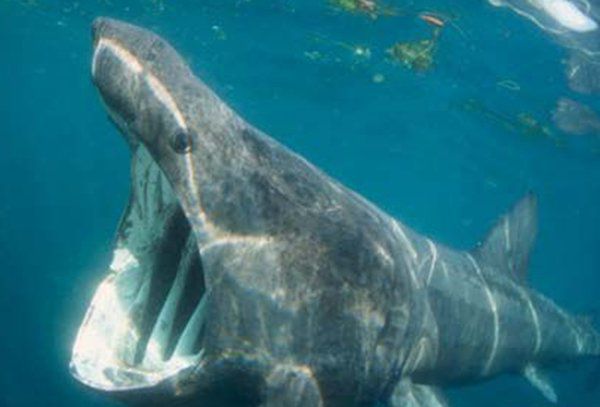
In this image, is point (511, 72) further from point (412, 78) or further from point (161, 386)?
point (161, 386)

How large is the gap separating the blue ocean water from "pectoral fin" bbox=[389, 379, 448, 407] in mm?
5502

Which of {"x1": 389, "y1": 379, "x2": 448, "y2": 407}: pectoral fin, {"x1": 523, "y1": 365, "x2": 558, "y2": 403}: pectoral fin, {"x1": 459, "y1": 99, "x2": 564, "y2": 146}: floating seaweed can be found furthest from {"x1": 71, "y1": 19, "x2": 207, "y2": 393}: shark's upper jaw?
{"x1": 459, "y1": 99, "x2": 564, "y2": 146}: floating seaweed

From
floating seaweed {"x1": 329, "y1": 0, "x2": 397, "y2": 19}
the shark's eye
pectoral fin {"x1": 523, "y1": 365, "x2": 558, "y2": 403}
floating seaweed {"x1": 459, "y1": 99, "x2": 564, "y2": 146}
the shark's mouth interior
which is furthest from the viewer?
floating seaweed {"x1": 459, "y1": 99, "x2": 564, "y2": 146}

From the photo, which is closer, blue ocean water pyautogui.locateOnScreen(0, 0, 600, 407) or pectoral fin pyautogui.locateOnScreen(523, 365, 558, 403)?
pectoral fin pyautogui.locateOnScreen(523, 365, 558, 403)

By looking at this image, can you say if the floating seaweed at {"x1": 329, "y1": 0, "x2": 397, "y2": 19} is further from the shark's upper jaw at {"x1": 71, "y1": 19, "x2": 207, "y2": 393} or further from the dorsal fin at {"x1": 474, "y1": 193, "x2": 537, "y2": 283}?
the shark's upper jaw at {"x1": 71, "y1": 19, "x2": 207, "y2": 393}

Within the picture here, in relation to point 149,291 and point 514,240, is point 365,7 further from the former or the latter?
point 149,291

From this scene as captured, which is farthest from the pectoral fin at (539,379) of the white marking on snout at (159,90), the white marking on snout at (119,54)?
the white marking on snout at (119,54)

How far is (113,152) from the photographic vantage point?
460 feet

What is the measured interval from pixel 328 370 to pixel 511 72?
66.6 feet

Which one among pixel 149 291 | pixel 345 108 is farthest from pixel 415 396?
pixel 345 108

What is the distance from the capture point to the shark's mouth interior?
3920 mm

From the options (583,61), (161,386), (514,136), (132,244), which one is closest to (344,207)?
(132,244)

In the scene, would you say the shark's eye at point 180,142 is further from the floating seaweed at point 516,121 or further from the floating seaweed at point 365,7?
the floating seaweed at point 516,121

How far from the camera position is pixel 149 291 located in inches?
166
